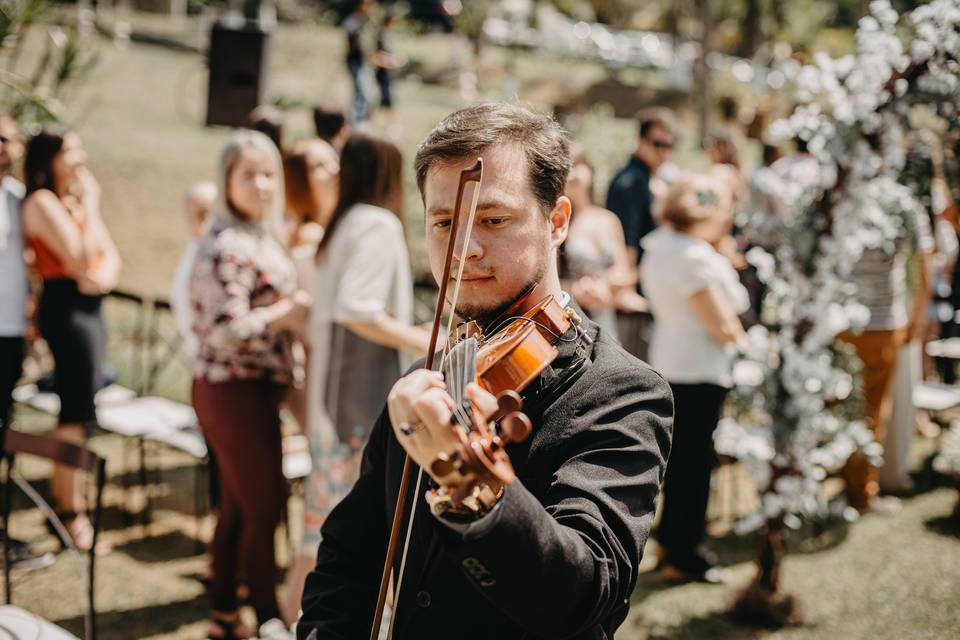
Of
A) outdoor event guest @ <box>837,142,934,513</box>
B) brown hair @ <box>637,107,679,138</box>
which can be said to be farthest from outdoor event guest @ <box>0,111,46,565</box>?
outdoor event guest @ <box>837,142,934,513</box>

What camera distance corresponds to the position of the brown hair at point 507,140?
5.51ft

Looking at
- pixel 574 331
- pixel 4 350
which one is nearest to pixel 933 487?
pixel 574 331

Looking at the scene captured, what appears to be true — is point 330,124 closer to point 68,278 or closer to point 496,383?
point 68,278

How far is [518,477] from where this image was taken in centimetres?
162

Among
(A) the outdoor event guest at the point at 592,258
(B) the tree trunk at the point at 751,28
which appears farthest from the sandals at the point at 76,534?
(B) the tree trunk at the point at 751,28

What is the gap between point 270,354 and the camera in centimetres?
389

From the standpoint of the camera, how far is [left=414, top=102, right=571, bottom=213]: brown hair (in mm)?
1680

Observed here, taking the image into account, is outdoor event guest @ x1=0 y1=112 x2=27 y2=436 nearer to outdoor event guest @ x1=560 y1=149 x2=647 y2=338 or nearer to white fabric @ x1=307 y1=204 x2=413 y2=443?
white fabric @ x1=307 y1=204 x2=413 y2=443

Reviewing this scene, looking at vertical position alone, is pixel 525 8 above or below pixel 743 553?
above

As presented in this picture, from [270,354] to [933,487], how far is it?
179 inches

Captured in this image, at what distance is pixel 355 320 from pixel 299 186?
1.26m

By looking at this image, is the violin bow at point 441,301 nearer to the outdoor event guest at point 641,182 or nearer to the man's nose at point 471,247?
the man's nose at point 471,247

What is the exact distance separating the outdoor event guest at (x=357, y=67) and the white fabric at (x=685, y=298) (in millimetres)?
10439

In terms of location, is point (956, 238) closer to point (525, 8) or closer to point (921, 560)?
point (921, 560)
